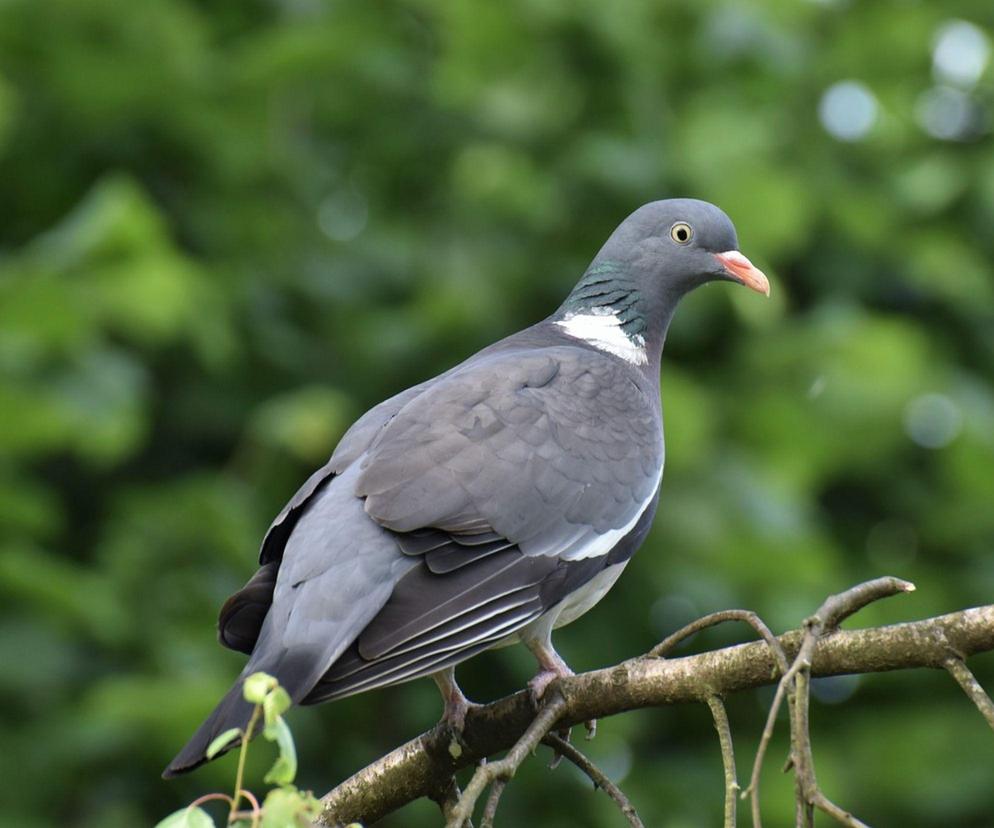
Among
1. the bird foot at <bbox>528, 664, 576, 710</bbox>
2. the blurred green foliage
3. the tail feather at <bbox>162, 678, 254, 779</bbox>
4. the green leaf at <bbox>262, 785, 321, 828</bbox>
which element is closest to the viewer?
the green leaf at <bbox>262, 785, 321, 828</bbox>

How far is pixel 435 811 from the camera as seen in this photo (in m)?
6.20

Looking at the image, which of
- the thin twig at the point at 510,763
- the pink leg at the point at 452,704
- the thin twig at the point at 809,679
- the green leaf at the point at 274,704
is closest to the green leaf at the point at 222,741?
the green leaf at the point at 274,704

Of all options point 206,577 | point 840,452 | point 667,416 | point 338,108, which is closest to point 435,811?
point 206,577

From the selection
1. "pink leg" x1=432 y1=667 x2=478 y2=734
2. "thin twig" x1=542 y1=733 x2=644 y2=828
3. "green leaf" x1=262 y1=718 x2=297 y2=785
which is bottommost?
"pink leg" x1=432 y1=667 x2=478 y2=734

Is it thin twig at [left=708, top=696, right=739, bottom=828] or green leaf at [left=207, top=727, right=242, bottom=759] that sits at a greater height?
green leaf at [left=207, top=727, right=242, bottom=759]

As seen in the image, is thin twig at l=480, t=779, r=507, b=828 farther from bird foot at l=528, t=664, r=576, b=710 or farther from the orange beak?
the orange beak

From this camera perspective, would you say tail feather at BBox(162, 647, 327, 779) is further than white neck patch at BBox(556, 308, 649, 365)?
No

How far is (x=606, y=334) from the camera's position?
4570 mm

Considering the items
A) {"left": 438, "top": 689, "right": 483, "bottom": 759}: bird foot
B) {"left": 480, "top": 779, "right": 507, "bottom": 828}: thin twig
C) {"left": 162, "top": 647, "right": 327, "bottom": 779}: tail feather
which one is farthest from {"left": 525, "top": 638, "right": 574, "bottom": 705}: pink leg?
{"left": 480, "top": 779, "right": 507, "bottom": 828}: thin twig

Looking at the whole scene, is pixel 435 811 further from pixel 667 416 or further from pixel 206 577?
pixel 667 416

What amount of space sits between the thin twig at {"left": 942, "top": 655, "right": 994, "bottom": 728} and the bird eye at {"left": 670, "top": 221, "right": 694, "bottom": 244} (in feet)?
7.80

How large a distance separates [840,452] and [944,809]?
159 centimetres

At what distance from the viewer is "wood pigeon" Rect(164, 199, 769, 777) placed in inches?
127

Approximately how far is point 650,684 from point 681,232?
6.87ft
